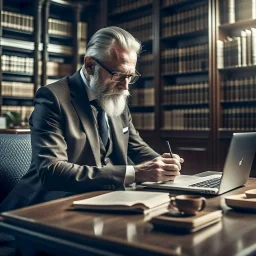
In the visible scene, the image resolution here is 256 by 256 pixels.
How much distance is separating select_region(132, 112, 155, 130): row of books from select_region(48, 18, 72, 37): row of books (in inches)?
52.0

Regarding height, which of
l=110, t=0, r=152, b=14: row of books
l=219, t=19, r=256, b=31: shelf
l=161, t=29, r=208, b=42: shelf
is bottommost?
l=219, t=19, r=256, b=31: shelf

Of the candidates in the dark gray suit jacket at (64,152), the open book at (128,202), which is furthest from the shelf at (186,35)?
the open book at (128,202)

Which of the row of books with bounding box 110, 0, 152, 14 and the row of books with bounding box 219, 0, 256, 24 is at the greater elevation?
the row of books with bounding box 110, 0, 152, 14

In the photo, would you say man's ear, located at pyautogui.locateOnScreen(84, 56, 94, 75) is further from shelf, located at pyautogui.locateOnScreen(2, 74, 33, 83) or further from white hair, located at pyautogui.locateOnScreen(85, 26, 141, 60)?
shelf, located at pyautogui.locateOnScreen(2, 74, 33, 83)

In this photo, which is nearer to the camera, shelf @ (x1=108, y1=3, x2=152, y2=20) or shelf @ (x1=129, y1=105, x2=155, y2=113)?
shelf @ (x1=108, y1=3, x2=152, y2=20)

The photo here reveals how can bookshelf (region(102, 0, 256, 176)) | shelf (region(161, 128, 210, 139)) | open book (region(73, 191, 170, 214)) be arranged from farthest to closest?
shelf (region(161, 128, 210, 139)) → bookshelf (region(102, 0, 256, 176)) → open book (region(73, 191, 170, 214))

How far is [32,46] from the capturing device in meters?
4.45

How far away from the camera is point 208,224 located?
0.95m

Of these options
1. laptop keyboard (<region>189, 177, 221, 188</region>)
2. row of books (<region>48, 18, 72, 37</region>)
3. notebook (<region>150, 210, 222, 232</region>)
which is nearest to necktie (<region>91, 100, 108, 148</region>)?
laptop keyboard (<region>189, 177, 221, 188</region>)

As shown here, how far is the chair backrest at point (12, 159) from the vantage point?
1.64 meters

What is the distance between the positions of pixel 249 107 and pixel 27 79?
2596mm

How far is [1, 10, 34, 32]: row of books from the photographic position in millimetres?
4289

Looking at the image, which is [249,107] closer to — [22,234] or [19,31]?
[19,31]

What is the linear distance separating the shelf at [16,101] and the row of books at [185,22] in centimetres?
178
